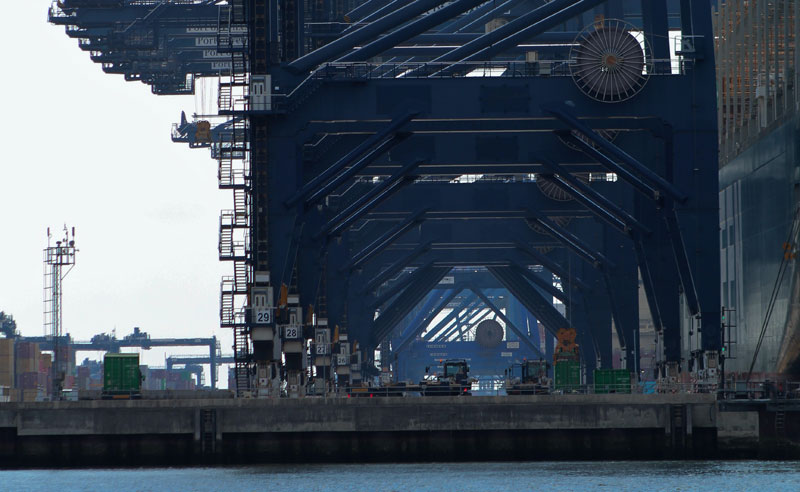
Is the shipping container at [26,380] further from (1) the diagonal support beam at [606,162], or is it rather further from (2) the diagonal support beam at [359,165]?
(1) the diagonal support beam at [606,162]

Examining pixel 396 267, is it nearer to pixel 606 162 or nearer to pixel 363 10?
pixel 363 10

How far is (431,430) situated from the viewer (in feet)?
197

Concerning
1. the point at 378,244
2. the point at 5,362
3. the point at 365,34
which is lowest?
the point at 5,362

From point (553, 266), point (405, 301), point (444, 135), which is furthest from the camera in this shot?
point (405, 301)

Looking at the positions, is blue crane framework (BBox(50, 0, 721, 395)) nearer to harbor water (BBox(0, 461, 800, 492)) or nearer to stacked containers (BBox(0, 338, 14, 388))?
harbor water (BBox(0, 461, 800, 492))

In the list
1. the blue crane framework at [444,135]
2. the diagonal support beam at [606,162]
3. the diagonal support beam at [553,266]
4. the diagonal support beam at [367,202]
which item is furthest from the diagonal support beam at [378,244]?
the diagonal support beam at [606,162]

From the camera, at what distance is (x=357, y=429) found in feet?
198

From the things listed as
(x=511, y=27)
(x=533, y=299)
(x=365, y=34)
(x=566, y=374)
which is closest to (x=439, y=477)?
(x=365, y=34)

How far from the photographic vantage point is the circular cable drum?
69188 mm

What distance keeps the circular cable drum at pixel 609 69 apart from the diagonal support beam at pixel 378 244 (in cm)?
3081

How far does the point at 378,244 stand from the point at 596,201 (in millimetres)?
24566

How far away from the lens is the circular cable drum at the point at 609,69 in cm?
6919

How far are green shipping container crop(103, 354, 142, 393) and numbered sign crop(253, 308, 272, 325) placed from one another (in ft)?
21.9

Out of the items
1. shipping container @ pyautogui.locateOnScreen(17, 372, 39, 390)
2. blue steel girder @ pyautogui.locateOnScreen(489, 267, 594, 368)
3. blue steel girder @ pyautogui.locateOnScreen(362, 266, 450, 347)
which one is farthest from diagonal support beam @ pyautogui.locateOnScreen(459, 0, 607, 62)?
shipping container @ pyautogui.locateOnScreen(17, 372, 39, 390)
